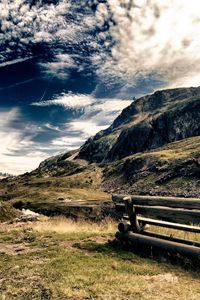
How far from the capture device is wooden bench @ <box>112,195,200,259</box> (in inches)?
523

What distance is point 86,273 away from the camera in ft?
38.4

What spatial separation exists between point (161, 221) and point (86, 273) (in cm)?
487

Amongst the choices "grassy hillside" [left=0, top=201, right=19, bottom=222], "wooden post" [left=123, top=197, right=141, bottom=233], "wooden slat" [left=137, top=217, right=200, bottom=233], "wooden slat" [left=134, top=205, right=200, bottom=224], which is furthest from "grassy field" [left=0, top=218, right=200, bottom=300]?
"grassy hillside" [left=0, top=201, right=19, bottom=222]

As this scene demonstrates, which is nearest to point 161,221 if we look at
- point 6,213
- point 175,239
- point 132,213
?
point 175,239

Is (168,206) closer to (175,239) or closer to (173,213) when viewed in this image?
(173,213)

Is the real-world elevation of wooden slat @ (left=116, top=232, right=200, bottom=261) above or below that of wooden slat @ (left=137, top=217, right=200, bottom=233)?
below

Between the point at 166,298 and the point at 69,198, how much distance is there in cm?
9301

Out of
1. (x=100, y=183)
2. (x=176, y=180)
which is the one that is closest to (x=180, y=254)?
(x=176, y=180)

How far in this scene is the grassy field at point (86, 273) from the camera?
33.0 ft

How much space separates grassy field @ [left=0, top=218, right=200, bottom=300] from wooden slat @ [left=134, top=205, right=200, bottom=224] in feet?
5.45

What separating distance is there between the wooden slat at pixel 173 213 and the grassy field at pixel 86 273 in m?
1.66

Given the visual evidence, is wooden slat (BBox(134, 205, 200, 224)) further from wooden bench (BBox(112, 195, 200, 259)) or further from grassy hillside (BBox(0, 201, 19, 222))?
grassy hillside (BBox(0, 201, 19, 222))

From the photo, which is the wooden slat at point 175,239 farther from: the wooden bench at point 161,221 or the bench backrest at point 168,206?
the bench backrest at point 168,206

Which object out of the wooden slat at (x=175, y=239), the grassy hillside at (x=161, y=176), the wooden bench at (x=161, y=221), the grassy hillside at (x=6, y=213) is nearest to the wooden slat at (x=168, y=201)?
the wooden bench at (x=161, y=221)
